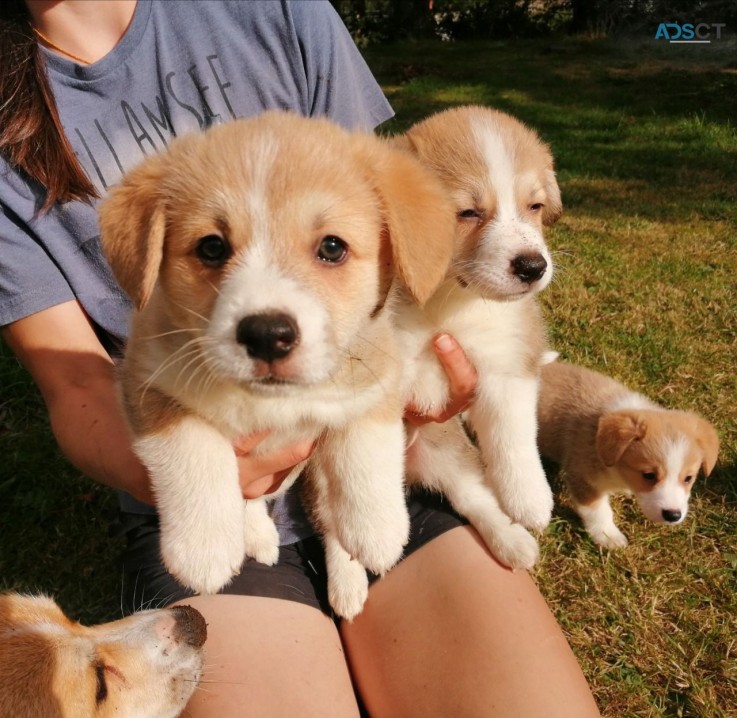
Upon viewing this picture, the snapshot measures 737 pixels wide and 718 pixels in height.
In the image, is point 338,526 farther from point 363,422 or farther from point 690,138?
point 690,138

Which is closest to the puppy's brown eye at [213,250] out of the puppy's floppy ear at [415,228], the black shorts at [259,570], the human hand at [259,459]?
the puppy's floppy ear at [415,228]

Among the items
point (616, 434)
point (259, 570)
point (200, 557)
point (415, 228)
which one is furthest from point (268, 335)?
point (616, 434)

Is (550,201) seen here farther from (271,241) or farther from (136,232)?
(136,232)

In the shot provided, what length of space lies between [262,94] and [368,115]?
50 cm

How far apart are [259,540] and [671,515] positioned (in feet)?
6.67

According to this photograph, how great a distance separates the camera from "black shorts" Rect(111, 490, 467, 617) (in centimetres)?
239

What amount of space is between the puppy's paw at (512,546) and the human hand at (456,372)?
0.50 meters

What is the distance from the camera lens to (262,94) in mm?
2551

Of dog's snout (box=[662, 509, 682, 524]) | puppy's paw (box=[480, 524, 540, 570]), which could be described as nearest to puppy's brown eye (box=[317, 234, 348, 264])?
puppy's paw (box=[480, 524, 540, 570])

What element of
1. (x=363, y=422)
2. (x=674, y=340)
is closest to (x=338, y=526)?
(x=363, y=422)

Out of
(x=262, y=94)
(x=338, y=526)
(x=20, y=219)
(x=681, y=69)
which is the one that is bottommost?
(x=681, y=69)

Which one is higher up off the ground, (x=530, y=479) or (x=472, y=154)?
(x=472, y=154)

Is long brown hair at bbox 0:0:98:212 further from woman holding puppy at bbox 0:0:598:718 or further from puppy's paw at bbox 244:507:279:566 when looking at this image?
puppy's paw at bbox 244:507:279:566

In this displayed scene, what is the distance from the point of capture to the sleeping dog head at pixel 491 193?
2301 millimetres
